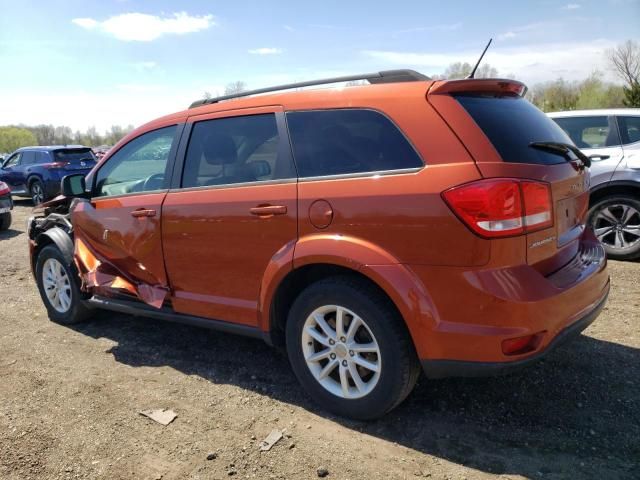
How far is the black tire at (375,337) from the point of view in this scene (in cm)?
266

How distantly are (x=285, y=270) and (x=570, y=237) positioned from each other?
64.0 inches

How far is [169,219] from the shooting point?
142 inches

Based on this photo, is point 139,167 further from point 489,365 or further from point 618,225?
point 618,225

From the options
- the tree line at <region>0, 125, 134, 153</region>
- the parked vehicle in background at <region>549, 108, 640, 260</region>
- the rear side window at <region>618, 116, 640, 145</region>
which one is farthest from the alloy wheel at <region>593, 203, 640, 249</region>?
the tree line at <region>0, 125, 134, 153</region>

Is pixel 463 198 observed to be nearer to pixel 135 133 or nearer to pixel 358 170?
pixel 358 170

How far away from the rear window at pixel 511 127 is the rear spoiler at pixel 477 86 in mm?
37

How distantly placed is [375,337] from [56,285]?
3553mm

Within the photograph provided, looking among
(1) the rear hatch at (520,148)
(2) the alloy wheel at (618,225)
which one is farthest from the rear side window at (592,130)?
(1) the rear hatch at (520,148)

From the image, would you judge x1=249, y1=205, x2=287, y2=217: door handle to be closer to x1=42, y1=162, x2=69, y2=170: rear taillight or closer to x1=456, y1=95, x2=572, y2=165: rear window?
x1=456, y1=95, x2=572, y2=165: rear window

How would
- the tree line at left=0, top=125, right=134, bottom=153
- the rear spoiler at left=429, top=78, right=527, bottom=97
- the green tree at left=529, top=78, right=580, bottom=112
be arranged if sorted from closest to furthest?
the rear spoiler at left=429, top=78, right=527, bottom=97
the green tree at left=529, top=78, right=580, bottom=112
the tree line at left=0, top=125, right=134, bottom=153

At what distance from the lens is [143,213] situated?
3.79 m

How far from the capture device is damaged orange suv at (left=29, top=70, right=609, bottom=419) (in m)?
2.41

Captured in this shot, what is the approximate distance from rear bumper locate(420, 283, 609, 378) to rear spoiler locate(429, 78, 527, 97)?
1.33 metres

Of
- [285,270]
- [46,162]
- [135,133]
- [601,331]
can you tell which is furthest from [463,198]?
[46,162]
